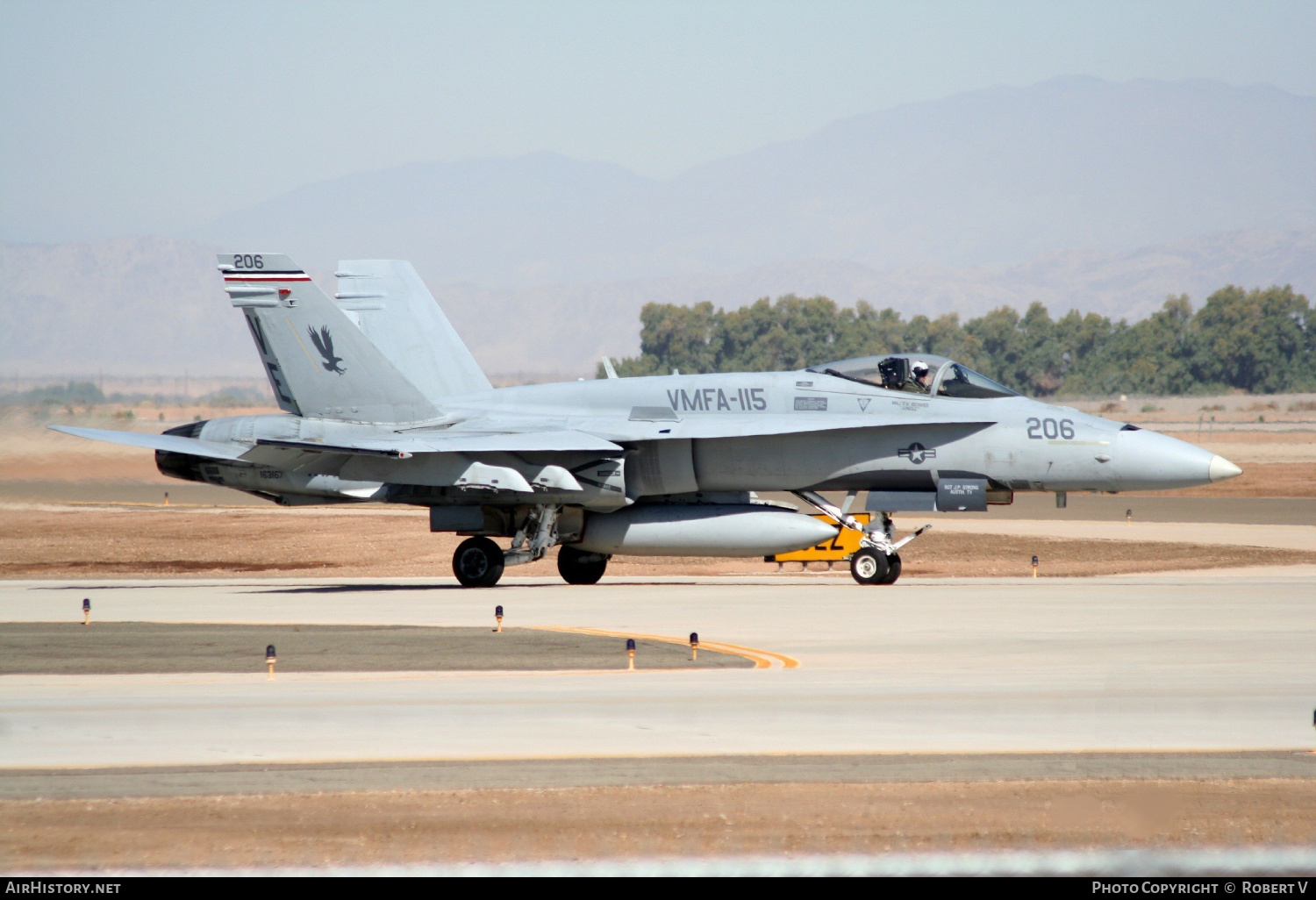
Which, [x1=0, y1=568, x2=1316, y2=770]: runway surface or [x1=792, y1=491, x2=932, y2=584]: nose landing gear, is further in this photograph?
[x1=792, y1=491, x2=932, y2=584]: nose landing gear

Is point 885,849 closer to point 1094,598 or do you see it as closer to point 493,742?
point 493,742

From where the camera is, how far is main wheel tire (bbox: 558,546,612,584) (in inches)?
849

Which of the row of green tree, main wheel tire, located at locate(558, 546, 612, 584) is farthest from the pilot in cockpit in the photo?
the row of green tree

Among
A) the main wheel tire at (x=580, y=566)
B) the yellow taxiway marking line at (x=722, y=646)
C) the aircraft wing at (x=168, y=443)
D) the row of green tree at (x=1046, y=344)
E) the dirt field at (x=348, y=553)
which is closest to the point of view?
the yellow taxiway marking line at (x=722, y=646)

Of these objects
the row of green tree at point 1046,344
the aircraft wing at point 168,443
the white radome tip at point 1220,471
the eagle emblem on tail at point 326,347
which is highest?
the row of green tree at point 1046,344

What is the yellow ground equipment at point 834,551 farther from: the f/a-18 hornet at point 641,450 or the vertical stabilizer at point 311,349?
the vertical stabilizer at point 311,349

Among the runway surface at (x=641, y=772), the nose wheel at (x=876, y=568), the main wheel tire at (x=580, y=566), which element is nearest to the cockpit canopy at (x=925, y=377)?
the nose wheel at (x=876, y=568)

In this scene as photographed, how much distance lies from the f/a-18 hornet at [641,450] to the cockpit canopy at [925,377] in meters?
0.03

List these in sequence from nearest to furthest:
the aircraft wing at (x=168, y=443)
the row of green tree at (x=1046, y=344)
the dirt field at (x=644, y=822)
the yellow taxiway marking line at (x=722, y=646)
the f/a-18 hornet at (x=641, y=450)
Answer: the dirt field at (x=644, y=822), the yellow taxiway marking line at (x=722, y=646), the f/a-18 hornet at (x=641, y=450), the aircraft wing at (x=168, y=443), the row of green tree at (x=1046, y=344)

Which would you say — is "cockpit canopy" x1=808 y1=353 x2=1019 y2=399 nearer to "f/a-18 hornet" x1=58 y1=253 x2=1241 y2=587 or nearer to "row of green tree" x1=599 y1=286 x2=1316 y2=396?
"f/a-18 hornet" x1=58 y1=253 x2=1241 y2=587

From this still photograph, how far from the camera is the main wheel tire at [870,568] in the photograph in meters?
19.8

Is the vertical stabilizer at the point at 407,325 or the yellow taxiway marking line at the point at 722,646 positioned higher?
the vertical stabilizer at the point at 407,325

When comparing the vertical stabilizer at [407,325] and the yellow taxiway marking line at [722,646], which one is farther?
the vertical stabilizer at [407,325]

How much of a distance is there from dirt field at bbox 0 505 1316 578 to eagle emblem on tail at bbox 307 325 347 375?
214 inches
